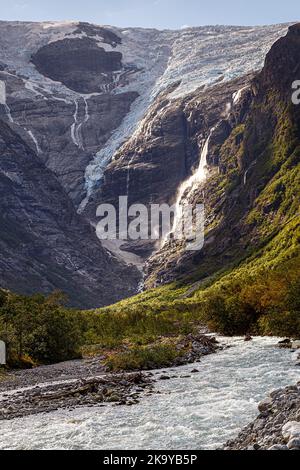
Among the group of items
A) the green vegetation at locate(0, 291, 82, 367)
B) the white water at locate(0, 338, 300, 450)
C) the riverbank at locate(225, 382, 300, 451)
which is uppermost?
the riverbank at locate(225, 382, 300, 451)

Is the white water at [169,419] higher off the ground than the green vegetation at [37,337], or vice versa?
the white water at [169,419]

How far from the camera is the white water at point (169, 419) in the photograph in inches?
1150

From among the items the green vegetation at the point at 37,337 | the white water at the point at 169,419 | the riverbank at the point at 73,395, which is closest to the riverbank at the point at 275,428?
the white water at the point at 169,419

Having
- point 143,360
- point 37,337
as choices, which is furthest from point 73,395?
point 37,337

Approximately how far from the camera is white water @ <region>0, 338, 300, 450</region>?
2920 centimetres

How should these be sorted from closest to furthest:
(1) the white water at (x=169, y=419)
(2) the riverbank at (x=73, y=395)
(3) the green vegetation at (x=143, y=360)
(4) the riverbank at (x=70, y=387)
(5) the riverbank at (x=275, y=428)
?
(5) the riverbank at (x=275, y=428) < (1) the white water at (x=169, y=419) < (2) the riverbank at (x=73, y=395) < (4) the riverbank at (x=70, y=387) < (3) the green vegetation at (x=143, y=360)

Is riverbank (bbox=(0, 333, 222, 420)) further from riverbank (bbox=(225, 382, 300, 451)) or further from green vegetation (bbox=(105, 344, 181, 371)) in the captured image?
riverbank (bbox=(225, 382, 300, 451))

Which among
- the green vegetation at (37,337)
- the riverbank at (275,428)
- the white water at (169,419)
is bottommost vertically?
the green vegetation at (37,337)

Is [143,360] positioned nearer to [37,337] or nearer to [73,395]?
[73,395]

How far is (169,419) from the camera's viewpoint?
33656 mm

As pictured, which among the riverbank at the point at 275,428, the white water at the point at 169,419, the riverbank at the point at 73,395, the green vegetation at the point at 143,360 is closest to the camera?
the riverbank at the point at 275,428

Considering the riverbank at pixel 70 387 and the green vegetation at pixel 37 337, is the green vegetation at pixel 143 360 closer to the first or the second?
the riverbank at pixel 70 387

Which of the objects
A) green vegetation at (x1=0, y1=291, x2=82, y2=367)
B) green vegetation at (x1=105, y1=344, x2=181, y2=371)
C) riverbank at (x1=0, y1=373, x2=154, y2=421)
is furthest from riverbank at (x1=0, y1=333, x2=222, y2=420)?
green vegetation at (x1=0, y1=291, x2=82, y2=367)

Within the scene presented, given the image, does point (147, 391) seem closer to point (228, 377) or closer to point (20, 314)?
point (228, 377)
